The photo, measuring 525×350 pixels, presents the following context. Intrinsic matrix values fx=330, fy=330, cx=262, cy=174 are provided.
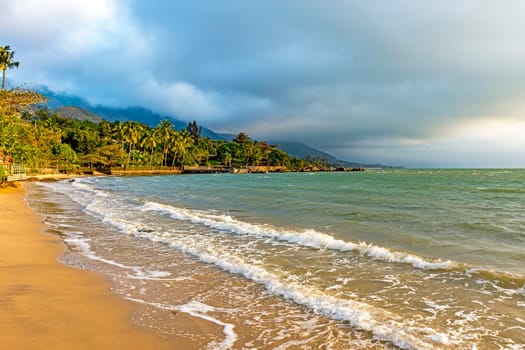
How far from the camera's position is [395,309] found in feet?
18.0

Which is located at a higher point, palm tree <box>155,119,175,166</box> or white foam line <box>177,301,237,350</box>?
palm tree <box>155,119,175,166</box>

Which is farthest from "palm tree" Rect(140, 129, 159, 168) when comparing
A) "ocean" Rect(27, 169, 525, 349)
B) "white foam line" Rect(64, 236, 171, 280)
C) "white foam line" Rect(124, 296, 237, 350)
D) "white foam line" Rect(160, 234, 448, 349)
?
"white foam line" Rect(124, 296, 237, 350)

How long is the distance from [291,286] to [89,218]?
42.0 ft

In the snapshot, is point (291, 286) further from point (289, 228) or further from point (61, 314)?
point (289, 228)

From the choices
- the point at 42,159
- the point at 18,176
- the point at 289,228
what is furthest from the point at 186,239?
the point at 42,159

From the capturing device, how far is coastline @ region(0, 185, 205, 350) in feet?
13.7

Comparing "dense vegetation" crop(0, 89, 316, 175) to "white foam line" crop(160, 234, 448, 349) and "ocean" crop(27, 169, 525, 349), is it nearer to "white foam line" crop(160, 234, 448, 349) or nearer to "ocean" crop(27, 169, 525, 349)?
"ocean" crop(27, 169, 525, 349)

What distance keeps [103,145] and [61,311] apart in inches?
Result: 4049

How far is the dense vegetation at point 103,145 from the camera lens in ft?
101

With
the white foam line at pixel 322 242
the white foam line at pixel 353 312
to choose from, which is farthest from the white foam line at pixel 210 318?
the white foam line at pixel 322 242

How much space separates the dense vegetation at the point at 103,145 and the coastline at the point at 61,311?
55.0 feet

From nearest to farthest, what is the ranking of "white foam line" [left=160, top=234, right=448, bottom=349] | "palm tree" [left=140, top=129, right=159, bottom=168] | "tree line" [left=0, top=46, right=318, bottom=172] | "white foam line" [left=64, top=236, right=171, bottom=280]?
"white foam line" [left=160, top=234, right=448, bottom=349] → "white foam line" [left=64, top=236, right=171, bottom=280] → "tree line" [left=0, top=46, right=318, bottom=172] → "palm tree" [left=140, top=129, right=159, bottom=168]

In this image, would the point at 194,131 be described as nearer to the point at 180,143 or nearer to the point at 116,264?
the point at 180,143

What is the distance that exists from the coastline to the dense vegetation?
16775 mm
